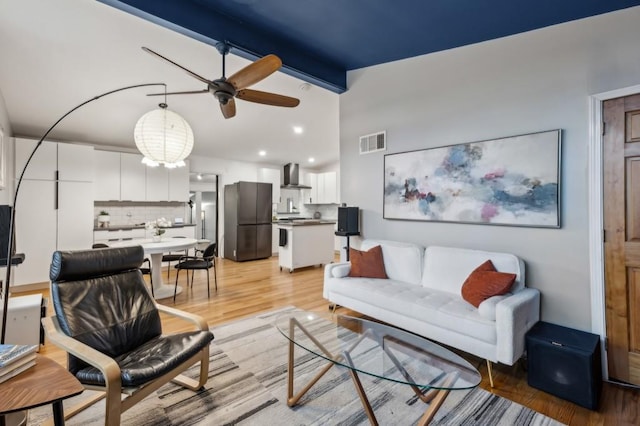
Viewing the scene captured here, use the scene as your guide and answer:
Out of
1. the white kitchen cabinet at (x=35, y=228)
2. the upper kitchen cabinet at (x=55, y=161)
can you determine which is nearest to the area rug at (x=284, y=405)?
the white kitchen cabinet at (x=35, y=228)

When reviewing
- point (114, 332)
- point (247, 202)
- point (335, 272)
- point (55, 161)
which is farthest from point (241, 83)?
point (247, 202)

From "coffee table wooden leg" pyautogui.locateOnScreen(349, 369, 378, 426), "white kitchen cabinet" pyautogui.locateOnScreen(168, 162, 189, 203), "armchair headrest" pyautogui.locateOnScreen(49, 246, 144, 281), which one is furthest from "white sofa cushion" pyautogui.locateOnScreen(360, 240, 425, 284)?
"white kitchen cabinet" pyautogui.locateOnScreen(168, 162, 189, 203)

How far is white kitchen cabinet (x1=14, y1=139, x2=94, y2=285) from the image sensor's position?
4.40 m

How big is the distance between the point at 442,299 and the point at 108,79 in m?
4.47

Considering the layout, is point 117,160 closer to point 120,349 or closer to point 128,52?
point 128,52

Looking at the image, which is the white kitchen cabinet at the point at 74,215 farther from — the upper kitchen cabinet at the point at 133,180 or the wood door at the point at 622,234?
the wood door at the point at 622,234

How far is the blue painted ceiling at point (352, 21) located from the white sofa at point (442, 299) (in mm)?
1998

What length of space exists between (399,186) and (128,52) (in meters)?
3.37

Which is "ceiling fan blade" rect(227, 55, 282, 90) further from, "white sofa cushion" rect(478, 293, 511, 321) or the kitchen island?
the kitchen island

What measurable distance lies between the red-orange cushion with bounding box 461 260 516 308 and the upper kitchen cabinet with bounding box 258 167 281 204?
5.44 metres

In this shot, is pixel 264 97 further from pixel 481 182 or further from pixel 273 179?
pixel 273 179

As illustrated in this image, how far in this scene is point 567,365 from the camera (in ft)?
6.40

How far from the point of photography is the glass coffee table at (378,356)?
5.05ft

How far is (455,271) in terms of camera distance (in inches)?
113
